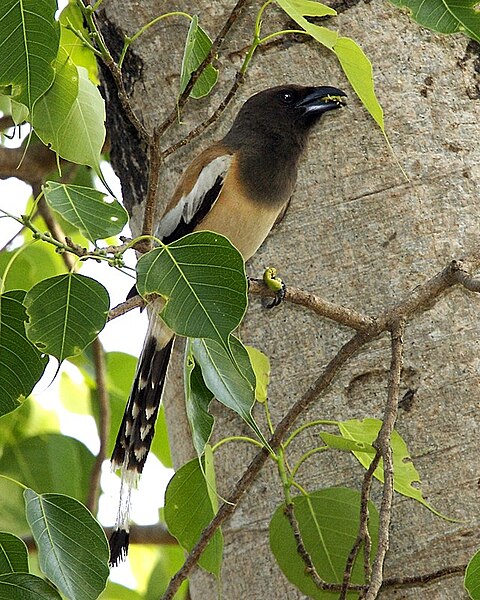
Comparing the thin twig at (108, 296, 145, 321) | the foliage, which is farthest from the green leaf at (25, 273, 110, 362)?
the thin twig at (108, 296, 145, 321)

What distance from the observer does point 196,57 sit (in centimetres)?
150

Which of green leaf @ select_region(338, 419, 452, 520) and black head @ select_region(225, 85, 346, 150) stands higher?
black head @ select_region(225, 85, 346, 150)

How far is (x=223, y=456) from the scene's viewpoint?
1.75 meters

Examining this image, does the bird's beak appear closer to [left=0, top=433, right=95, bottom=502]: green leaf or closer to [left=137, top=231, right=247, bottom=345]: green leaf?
[left=137, top=231, right=247, bottom=345]: green leaf

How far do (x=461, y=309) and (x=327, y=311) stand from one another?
294mm

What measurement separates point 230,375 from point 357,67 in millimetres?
504

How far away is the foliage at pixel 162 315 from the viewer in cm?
117

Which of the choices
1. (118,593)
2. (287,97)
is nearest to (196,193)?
(287,97)

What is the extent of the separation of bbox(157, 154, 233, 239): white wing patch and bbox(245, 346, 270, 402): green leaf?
21.9 inches

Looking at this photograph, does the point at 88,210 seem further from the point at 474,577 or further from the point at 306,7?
the point at 474,577

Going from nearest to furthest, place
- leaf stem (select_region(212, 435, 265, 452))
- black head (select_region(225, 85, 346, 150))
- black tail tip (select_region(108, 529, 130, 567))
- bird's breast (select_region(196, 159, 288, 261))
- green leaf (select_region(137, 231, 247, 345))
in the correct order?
green leaf (select_region(137, 231, 247, 345))
leaf stem (select_region(212, 435, 265, 452))
black tail tip (select_region(108, 529, 130, 567))
black head (select_region(225, 85, 346, 150))
bird's breast (select_region(196, 159, 288, 261))

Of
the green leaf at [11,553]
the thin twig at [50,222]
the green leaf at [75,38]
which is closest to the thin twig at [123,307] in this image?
the green leaf at [11,553]

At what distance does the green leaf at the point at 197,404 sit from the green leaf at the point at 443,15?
0.56 metres

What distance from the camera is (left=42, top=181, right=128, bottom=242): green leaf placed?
45.4 inches
